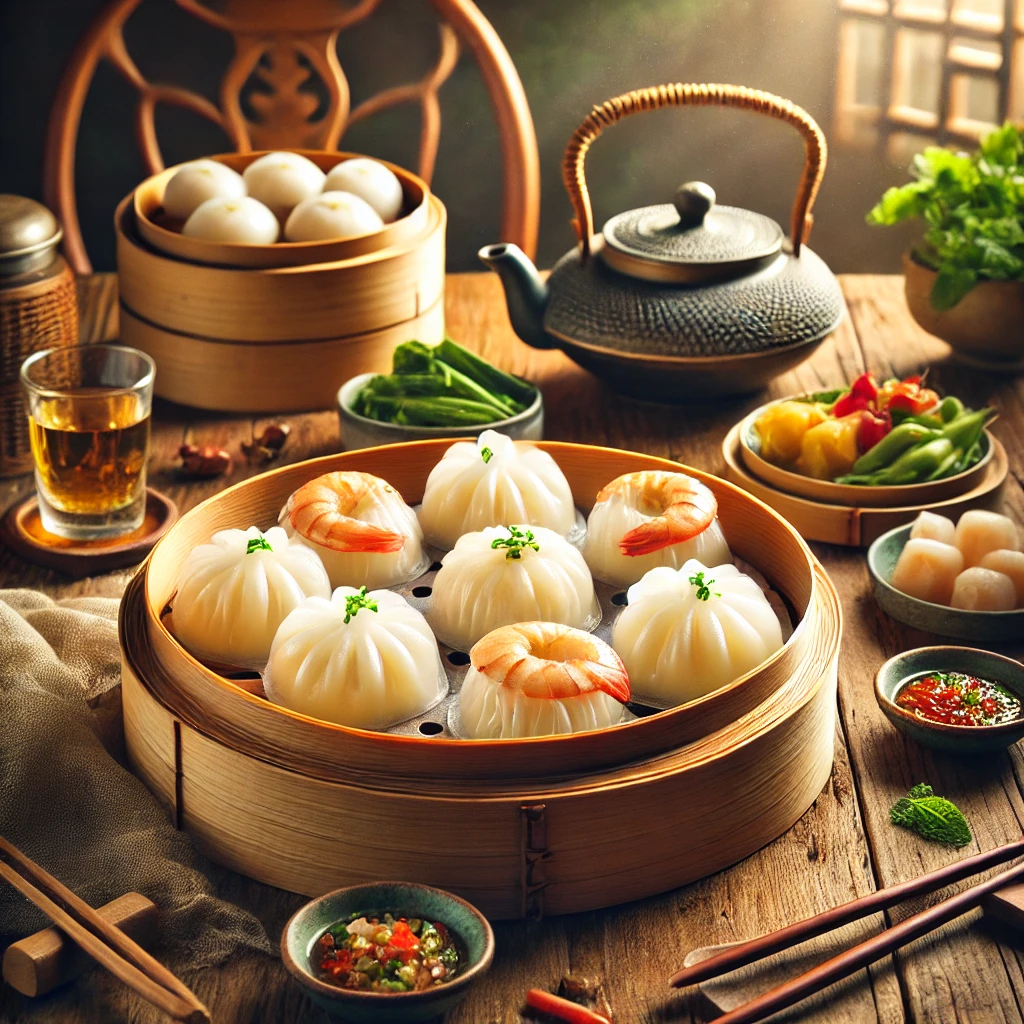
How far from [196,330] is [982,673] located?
1.68 metres

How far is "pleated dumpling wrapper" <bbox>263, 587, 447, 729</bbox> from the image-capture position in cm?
179

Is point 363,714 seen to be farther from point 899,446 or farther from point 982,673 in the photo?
point 899,446

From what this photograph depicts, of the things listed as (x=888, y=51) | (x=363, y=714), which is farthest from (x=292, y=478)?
(x=888, y=51)

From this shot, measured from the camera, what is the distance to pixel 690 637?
6.07 ft

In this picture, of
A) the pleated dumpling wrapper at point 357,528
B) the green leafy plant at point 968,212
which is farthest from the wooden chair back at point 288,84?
the pleated dumpling wrapper at point 357,528

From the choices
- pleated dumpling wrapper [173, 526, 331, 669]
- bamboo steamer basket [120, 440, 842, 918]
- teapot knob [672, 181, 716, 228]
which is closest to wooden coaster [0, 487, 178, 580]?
pleated dumpling wrapper [173, 526, 331, 669]

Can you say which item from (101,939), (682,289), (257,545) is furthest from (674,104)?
(101,939)

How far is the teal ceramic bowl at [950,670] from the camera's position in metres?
1.93

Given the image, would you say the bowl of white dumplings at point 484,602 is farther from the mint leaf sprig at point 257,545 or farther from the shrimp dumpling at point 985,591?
the shrimp dumpling at point 985,591

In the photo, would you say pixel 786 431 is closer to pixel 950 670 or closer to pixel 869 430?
pixel 869 430

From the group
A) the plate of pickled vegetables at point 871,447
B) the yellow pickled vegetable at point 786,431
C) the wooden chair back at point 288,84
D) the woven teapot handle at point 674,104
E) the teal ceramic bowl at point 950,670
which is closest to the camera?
the teal ceramic bowl at point 950,670

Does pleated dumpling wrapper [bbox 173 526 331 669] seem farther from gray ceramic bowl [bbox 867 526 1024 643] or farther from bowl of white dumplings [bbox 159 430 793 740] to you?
gray ceramic bowl [bbox 867 526 1024 643]

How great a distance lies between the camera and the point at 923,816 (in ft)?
6.02

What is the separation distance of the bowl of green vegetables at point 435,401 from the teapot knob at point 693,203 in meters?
0.50
